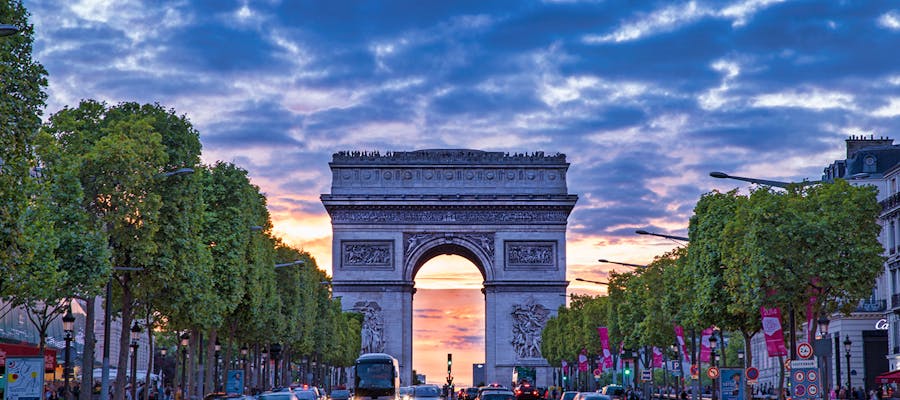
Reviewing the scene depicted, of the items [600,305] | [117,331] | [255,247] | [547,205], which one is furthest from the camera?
[547,205]

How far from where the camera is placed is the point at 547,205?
145 m

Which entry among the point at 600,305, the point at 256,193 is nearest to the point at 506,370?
the point at 600,305

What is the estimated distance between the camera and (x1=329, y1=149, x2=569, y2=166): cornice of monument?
146 m

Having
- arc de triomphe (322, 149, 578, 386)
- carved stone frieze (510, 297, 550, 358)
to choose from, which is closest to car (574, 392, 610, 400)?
arc de triomphe (322, 149, 578, 386)

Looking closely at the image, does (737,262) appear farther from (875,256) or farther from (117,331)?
(117,331)

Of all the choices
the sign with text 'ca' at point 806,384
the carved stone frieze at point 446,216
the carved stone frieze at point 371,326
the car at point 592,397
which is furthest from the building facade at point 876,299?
the carved stone frieze at point 371,326

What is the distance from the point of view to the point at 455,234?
5758 inches

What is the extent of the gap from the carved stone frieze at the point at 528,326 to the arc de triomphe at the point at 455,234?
4.3 inches

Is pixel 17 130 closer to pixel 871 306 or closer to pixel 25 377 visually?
pixel 25 377

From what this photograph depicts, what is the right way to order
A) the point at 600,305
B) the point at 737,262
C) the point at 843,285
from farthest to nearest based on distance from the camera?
the point at 600,305, the point at 737,262, the point at 843,285

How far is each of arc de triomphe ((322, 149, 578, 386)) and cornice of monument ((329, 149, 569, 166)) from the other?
4.3 inches

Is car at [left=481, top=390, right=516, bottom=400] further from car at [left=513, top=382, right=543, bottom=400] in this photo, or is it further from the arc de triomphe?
the arc de triomphe

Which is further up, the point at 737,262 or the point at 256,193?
the point at 256,193

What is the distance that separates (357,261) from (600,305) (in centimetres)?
3706
